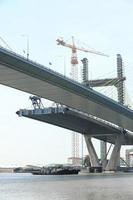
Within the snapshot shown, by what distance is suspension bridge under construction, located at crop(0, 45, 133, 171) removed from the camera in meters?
65.7

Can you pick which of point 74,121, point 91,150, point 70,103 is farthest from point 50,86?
point 91,150

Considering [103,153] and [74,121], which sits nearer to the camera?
[74,121]

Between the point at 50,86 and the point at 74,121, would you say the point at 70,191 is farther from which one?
the point at 74,121

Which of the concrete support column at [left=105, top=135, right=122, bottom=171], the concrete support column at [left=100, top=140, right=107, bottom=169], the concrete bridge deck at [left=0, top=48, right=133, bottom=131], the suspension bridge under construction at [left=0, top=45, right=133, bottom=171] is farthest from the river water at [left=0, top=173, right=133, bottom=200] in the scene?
the concrete support column at [left=100, top=140, right=107, bottom=169]

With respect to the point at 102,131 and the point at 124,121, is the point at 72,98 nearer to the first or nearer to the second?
the point at 124,121

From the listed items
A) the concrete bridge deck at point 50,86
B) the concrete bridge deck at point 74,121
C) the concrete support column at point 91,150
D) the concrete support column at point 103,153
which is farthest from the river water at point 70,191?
the concrete support column at point 103,153

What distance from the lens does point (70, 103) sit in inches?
3607

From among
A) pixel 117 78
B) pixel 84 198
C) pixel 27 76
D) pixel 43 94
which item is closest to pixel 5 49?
pixel 27 76

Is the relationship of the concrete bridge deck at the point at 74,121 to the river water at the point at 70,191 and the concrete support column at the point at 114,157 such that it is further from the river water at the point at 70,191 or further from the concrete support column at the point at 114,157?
the river water at the point at 70,191

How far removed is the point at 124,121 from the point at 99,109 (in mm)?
20026

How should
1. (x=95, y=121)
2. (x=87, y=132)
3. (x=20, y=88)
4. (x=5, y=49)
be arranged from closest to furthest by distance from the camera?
(x=5, y=49) → (x=20, y=88) → (x=95, y=121) → (x=87, y=132)

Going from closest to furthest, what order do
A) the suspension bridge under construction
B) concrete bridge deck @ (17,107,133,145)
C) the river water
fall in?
the river water
the suspension bridge under construction
concrete bridge deck @ (17,107,133,145)

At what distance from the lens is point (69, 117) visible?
403 feet

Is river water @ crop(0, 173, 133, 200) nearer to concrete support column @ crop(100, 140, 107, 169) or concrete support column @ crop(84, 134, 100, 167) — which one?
concrete support column @ crop(84, 134, 100, 167)
